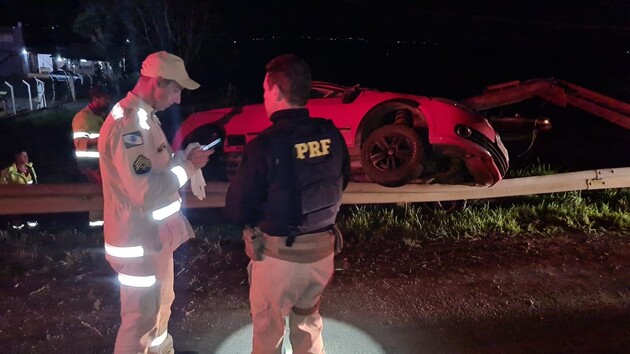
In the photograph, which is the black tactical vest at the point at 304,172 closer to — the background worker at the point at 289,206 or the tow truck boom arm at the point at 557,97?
the background worker at the point at 289,206

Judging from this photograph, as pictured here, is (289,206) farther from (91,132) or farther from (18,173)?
(18,173)

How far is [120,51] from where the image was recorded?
27.5 metres

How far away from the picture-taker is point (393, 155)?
606cm

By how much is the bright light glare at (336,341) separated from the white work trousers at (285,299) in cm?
56

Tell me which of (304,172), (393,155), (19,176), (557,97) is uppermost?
(304,172)

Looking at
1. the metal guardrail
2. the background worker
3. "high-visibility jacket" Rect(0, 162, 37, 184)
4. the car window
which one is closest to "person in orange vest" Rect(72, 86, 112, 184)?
the metal guardrail

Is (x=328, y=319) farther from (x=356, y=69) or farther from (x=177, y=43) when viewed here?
(x=356, y=69)

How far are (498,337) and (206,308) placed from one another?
77.8 inches

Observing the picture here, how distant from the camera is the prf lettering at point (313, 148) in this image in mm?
2564

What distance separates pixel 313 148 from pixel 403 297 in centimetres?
208

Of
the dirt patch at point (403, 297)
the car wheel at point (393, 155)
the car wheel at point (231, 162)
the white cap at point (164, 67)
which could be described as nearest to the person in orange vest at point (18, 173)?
the dirt patch at point (403, 297)

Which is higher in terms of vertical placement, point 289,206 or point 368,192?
point 289,206

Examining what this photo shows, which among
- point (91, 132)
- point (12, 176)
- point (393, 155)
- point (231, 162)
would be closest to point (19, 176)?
point (12, 176)

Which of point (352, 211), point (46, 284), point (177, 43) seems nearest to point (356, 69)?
point (177, 43)
